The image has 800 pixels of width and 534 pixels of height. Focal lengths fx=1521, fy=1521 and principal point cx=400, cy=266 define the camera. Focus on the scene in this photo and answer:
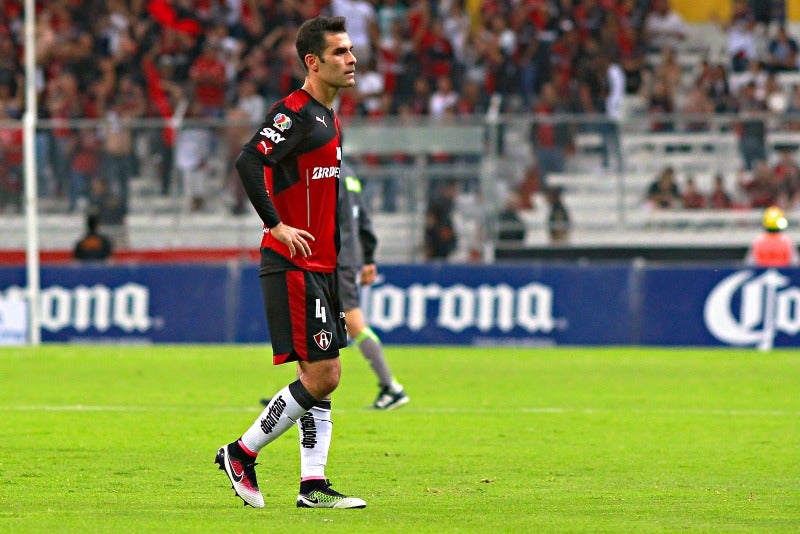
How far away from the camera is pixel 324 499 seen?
737 cm

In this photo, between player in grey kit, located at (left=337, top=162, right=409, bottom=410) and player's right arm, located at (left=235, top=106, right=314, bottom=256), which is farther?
player in grey kit, located at (left=337, top=162, right=409, bottom=410)

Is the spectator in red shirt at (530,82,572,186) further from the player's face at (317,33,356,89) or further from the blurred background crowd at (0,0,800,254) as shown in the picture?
the player's face at (317,33,356,89)

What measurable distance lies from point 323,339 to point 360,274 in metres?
5.69

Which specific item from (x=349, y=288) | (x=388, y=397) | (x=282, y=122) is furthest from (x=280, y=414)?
(x=388, y=397)

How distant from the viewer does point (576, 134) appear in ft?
73.4

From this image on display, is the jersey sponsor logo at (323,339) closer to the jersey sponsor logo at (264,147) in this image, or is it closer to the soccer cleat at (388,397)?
the jersey sponsor logo at (264,147)

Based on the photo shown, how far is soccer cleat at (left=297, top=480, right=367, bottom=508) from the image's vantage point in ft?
24.1

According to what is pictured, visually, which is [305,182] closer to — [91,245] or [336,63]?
[336,63]

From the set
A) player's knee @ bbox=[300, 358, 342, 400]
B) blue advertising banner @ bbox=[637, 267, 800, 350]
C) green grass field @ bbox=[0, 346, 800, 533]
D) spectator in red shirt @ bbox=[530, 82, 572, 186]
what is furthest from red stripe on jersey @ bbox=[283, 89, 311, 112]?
spectator in red shirt @ bbox=[530, 82, 572, 186]

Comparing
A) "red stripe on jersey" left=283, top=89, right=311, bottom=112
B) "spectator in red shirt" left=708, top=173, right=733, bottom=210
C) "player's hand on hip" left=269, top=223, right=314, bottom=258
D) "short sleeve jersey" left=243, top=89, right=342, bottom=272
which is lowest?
"spectator in red shirt" left=708, top=173, right=733, bottom=210

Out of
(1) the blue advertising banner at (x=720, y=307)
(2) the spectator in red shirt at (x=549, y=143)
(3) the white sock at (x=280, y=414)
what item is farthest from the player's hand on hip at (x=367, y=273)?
(2) the spectator in red shirt at (x=549, y=143)

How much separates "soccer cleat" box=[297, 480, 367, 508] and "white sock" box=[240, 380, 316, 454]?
1.08 ft

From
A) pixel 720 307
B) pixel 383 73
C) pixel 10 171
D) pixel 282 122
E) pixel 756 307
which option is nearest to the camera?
pixel 282 122


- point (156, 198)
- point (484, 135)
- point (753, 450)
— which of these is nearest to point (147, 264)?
point (156, 198)
